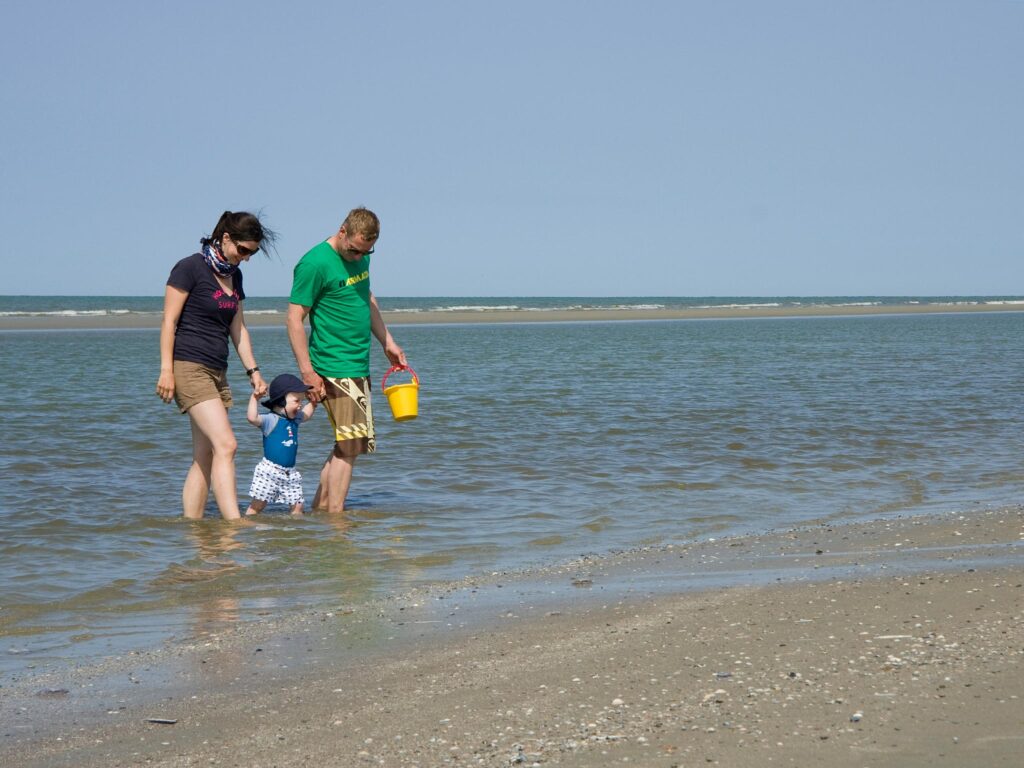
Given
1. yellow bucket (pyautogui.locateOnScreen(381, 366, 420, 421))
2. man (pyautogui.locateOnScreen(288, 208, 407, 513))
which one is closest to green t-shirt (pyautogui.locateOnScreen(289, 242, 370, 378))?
man (pyautogui.locateOnScreen(288, 208, 407, 513))

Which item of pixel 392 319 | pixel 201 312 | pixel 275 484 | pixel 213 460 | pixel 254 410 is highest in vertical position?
pixel 201 312

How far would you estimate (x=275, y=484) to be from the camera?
7.38m

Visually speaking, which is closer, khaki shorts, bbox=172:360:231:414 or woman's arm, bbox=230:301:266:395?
khaki shorts, bbox=172:360:231:414

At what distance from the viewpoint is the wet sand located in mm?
3207

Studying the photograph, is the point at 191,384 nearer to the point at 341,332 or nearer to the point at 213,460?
the point at 213,460

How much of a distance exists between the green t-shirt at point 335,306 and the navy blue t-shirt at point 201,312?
40 centimetres

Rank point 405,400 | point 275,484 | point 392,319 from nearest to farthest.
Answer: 1. point 405,400
2. point 275,484
3. point 392,319

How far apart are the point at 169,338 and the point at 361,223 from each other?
125 centimetres

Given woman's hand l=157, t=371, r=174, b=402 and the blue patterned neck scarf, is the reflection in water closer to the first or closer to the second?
woman's hand l=157, t=371, r=174, b=402

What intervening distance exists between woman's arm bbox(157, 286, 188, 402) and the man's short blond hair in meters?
1.00

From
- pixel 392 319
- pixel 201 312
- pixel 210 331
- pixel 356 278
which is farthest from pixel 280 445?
pixel 392 319

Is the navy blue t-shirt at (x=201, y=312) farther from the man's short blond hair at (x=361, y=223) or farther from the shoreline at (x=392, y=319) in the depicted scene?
the shoreline at (x=392, y=319)

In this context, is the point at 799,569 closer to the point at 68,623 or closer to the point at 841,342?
the point at 68,623

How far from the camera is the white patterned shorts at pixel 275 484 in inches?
290
